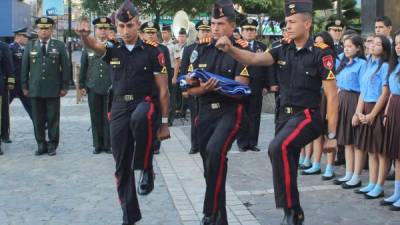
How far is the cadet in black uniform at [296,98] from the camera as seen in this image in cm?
538

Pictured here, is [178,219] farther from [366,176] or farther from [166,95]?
[366,176]

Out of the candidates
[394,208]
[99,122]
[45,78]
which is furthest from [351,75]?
[45,78]

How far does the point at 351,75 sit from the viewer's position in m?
7.73

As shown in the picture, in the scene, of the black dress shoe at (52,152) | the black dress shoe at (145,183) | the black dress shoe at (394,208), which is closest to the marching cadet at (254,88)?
the black dress shoe at (52,152)

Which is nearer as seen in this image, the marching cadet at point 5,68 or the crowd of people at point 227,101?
the crowd of people at point 227,101

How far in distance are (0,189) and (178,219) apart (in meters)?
2.70

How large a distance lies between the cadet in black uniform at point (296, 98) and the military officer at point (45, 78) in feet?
18.3

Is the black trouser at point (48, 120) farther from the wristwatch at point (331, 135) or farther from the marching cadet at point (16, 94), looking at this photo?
the wristwatch at point (331, 135)

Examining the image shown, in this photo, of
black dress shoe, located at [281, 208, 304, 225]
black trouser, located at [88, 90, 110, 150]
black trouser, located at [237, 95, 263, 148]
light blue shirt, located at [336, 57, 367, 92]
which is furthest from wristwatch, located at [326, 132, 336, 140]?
black trouser, located at [88, 90, 110, 150]

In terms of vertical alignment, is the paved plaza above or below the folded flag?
below

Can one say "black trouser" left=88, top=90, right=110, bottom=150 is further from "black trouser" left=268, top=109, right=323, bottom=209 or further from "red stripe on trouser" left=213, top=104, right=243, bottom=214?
"black trouser" left=268, top=109, right=323, bottom=209

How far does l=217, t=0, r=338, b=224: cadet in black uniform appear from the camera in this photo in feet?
17.6

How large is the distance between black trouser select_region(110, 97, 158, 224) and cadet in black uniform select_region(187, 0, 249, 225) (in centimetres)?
47

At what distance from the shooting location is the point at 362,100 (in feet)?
23.9
